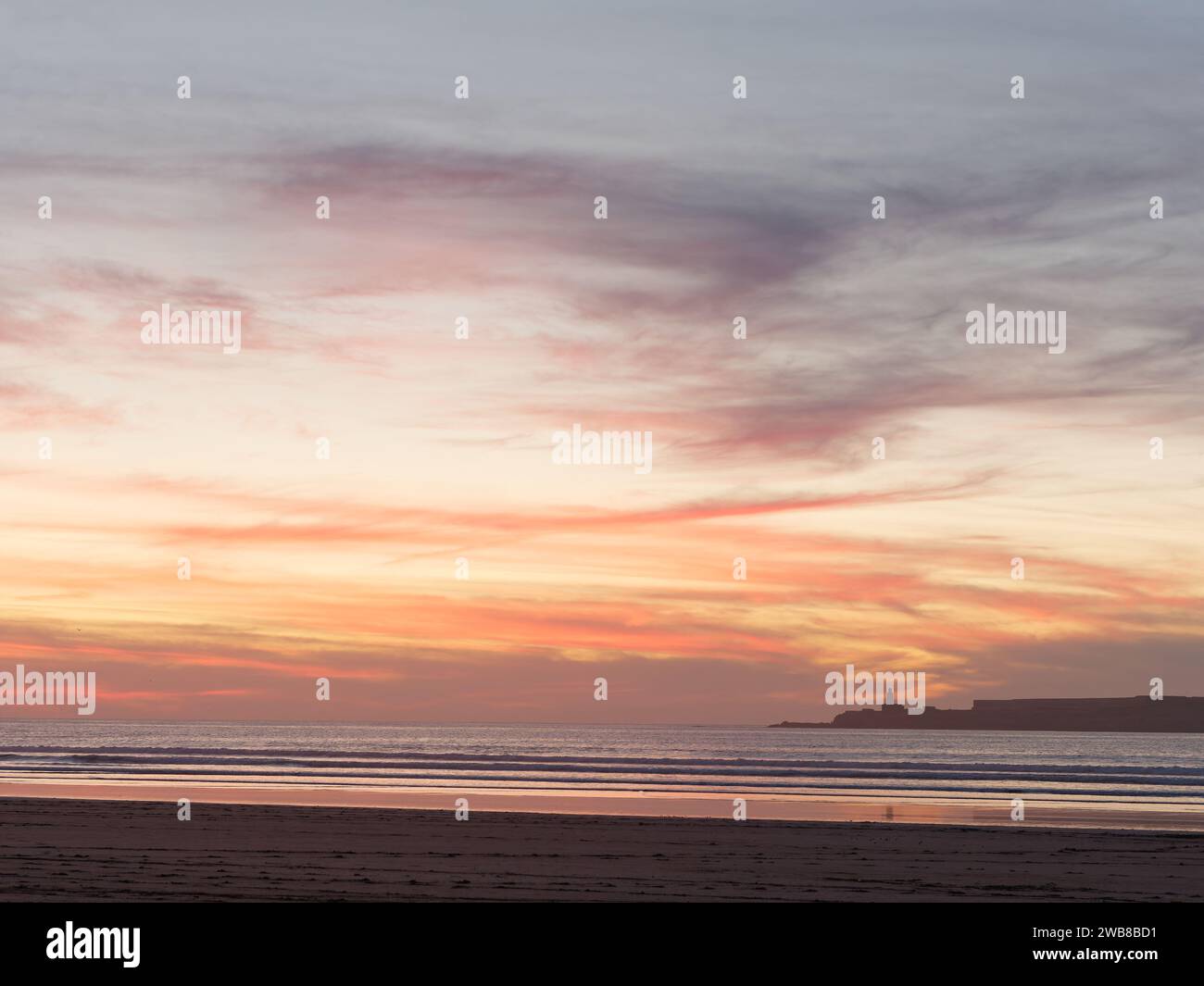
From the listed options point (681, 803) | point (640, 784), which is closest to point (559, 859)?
point (681, 803)

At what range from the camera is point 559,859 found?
2673cm

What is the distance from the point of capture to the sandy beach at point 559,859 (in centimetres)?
2216

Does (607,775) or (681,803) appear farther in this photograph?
(607,775)

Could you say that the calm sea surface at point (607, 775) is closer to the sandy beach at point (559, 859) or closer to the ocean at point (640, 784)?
the ocean at point (640, 784)

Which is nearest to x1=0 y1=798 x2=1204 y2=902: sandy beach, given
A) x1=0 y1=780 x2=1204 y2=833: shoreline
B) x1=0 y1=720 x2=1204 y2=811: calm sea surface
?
x1=0 y1=780 x2=1204 y2=833: shoreline

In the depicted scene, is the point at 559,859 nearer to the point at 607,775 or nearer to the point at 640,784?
the point at 640,784

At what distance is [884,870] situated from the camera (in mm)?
25750

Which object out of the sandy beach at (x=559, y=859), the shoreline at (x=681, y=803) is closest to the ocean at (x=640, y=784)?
the shoreline at (x=681, y=803)

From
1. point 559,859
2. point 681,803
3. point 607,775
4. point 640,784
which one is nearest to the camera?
point 559,859

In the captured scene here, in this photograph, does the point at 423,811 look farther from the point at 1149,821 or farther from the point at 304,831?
the point at 1149,821

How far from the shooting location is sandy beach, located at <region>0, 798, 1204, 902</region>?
72.7ft
